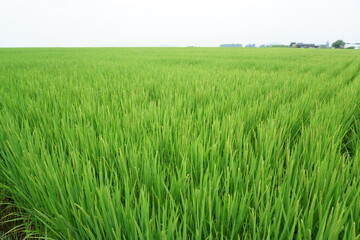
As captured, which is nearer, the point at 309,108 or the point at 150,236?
the point at 150,236

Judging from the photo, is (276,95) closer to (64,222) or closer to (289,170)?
(289,170)

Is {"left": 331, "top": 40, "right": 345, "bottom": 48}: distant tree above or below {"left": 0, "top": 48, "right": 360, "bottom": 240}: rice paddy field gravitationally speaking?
above

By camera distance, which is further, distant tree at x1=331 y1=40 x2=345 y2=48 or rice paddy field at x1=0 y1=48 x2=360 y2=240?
distant tree at x1=331 y1=40 x2=345 y2=48

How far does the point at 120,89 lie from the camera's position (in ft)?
5.98

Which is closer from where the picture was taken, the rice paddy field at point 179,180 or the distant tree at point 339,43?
the rice paddy field at point 179,180

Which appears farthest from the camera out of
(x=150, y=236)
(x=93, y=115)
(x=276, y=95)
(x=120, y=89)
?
(x=120, y=89)

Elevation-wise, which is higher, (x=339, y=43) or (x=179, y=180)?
(x=339, y=43)

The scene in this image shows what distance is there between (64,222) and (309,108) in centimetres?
137

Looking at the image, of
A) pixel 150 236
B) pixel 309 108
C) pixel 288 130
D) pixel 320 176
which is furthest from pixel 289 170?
pixel 309 108

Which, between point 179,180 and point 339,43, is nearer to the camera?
point 179,180

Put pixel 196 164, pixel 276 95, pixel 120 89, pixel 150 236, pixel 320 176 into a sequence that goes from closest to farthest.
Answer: pixel 150 236 < pixel 320 176 < pixel 196 164 < pixel 276 95 < pixel 120 89

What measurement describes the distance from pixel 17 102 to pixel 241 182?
1.46 meters

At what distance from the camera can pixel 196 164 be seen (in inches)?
25.5

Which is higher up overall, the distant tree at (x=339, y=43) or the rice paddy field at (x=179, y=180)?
the distant tree at (x=339, y=43)
